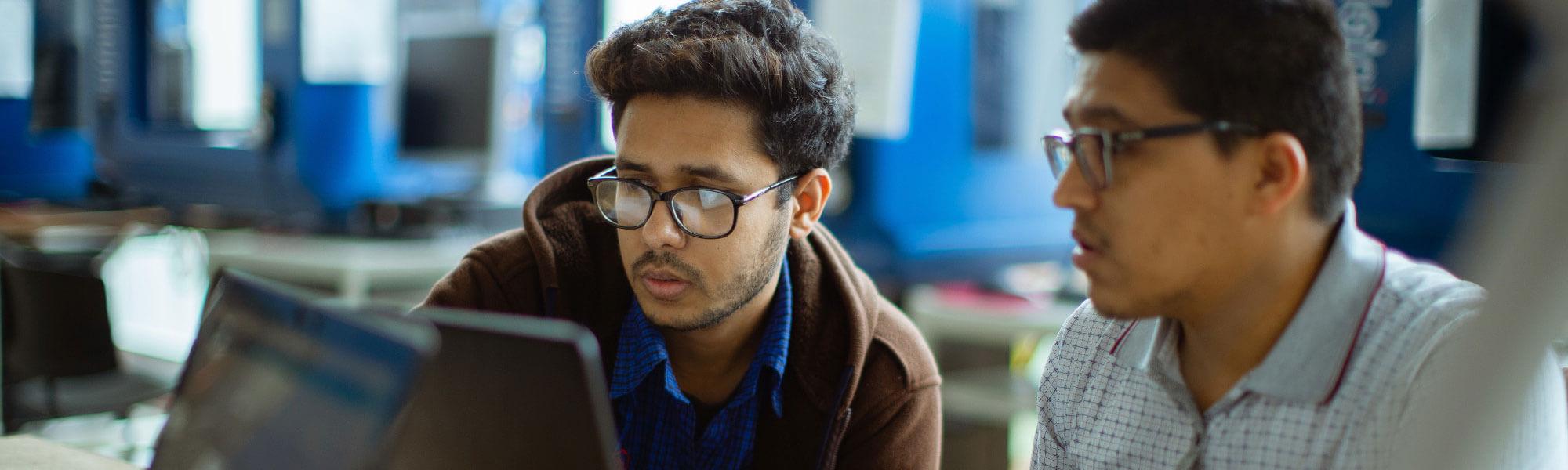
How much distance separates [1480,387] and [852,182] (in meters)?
2.95

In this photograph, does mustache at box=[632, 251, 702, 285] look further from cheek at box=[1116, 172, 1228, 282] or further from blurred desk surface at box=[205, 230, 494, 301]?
blurred desk surface at box=[205, 230, 494, 301]

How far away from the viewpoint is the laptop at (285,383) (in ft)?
2.45

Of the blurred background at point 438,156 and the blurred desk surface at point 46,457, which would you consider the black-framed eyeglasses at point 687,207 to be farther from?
the blurred desk surface at point 46,457

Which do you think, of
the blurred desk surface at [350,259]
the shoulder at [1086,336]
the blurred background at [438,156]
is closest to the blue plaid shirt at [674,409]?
the shoulder at [1086,336]

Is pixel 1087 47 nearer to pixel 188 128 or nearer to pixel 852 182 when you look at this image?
pixel 852 182

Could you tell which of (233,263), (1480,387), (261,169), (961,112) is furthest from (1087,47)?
(261,169)

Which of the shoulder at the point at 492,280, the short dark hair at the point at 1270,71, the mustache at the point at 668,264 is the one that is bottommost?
the shoulder at the point at 492,280

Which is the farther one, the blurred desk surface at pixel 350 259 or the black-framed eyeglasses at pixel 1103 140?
the blurred desk surface at pixel 350 259

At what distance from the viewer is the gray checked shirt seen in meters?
1.01

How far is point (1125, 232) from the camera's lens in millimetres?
1114

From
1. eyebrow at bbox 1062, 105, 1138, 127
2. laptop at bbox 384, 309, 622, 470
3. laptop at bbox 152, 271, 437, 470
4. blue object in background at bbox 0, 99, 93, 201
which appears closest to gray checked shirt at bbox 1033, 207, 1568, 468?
eyebrow at bbox 1062, 105, 1138, 127

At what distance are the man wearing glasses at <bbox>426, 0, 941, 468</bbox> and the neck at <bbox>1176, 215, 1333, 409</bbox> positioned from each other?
52 centimetres

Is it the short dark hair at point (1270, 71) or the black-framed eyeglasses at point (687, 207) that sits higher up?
the short dark hair at point (1270, 71)

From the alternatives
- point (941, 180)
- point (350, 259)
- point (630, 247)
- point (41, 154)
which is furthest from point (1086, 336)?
point (41, 154)
